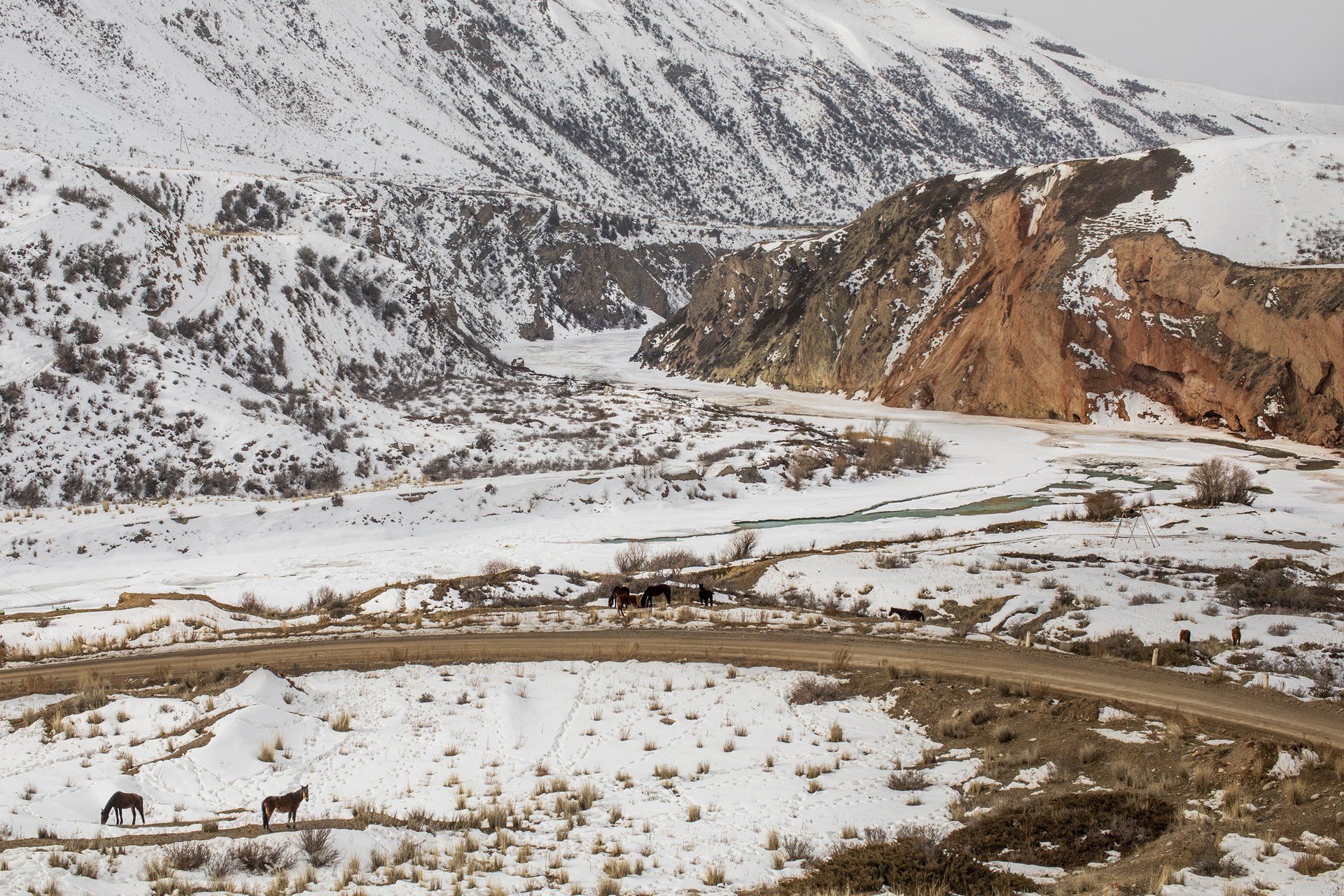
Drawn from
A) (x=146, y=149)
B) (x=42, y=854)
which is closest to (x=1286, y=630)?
(x=42, y=854)

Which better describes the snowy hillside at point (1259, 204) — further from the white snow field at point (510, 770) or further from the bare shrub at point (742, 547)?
the white snow field at point (510, 770)

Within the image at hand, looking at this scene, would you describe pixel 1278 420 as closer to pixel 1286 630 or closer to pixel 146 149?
pixel 1286 630

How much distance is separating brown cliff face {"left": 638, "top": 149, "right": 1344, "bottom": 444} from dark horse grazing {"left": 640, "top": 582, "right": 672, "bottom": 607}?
38893 mm

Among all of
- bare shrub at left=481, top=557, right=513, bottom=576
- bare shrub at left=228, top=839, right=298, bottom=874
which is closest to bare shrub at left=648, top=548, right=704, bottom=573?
bare shrub at left=481, top=557, right=513, bottom=576

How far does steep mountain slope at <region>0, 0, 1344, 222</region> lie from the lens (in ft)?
306

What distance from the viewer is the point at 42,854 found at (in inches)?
336

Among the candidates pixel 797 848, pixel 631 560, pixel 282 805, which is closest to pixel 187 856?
pixel 282 805

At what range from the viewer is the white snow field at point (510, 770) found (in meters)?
9.66

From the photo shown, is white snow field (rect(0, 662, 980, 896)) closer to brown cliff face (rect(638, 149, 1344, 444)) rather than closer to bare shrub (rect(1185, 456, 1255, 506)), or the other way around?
bare shrub (rect(1185, 456, 1255, 506))

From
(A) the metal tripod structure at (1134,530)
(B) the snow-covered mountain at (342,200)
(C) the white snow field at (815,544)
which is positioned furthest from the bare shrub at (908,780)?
(B) the snow-covered mountain at (342,200)

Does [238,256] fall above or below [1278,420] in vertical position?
above

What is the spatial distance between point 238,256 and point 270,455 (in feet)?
68.3

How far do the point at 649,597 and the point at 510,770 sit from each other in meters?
9.14

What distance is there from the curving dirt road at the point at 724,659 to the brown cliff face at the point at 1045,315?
1522 inches
